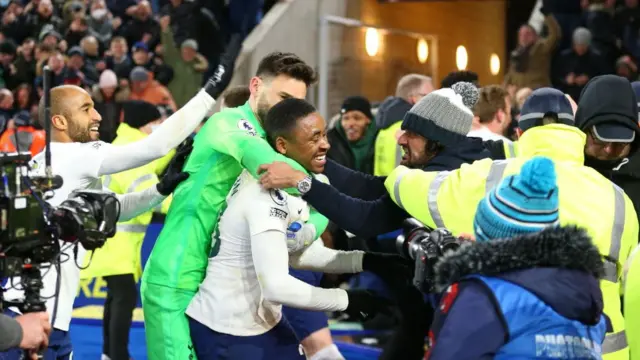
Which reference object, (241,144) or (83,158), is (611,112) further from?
(83,158)

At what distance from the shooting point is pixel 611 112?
15.3ft

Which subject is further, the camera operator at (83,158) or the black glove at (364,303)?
the camera operator at (83,158)

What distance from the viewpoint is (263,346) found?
190 inches

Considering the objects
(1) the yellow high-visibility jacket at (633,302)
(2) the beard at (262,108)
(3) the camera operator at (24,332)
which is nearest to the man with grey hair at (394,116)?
(2) the beard at (262,108)

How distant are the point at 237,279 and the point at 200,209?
0.52m

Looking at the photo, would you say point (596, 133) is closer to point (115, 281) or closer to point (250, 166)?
point (250, 166)

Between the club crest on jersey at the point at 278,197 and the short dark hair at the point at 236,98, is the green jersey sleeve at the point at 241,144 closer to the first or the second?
the club crest on jersey at the point at 278,197

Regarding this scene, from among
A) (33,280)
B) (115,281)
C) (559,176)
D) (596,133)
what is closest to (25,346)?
(33,280)

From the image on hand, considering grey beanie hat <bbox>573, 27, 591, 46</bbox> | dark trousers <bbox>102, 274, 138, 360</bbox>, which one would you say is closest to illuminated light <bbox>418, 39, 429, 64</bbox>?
grey beanie hat <bbox>573, 27, 591, 46</bbox>

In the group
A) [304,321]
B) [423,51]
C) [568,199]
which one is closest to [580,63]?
[423,51]

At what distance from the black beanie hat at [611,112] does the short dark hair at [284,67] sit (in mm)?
1343

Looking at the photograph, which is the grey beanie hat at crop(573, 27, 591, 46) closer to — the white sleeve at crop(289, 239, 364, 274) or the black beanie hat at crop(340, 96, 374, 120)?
the black beanie hat at crop(340, 96, 374, 120)

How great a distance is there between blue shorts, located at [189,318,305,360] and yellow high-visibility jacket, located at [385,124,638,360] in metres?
0.88

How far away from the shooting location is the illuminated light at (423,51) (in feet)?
51.2
